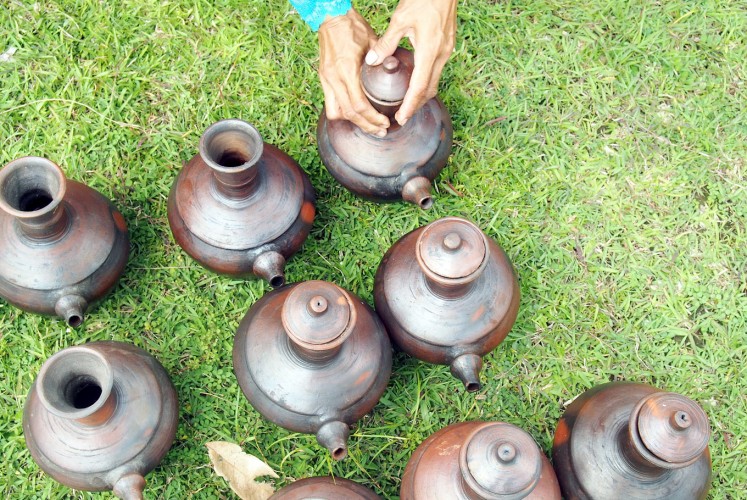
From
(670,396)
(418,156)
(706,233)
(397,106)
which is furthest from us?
(706,233)

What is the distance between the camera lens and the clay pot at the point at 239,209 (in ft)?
10.5

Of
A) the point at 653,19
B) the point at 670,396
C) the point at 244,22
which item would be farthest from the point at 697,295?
the point at 244,22

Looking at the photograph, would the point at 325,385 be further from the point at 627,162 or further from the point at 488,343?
the point at 627,162

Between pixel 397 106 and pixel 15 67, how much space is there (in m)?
2.52

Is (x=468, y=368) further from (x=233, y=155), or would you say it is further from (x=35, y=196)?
(x=35, y=196)

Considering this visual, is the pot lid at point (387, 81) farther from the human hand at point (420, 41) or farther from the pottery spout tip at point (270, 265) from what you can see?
the pottery spout tip at point (270, 265)

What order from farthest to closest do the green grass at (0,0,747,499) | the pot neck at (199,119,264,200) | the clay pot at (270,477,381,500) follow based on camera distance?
the green grass at (0,0,747,499) < the pot neck at (199,119,264,200) < the clay pot at (270,477,381,500)

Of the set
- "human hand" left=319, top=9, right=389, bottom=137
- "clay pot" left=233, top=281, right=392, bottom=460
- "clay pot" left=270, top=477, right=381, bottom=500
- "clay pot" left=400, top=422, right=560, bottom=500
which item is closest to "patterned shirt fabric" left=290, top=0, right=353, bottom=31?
"human hand" left=319, top=9, right=389, bottom=137

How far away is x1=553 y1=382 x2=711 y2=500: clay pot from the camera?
266 cm

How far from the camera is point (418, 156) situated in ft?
11.2

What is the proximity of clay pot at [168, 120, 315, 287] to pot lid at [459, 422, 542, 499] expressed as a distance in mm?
1292

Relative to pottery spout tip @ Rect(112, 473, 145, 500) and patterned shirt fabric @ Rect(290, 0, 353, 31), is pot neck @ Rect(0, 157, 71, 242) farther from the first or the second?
patterned shirt fabric @ Rect(290, 0, 353, 31)

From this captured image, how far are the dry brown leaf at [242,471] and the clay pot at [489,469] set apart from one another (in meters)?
0.86

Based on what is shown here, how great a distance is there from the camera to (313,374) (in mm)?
2938
